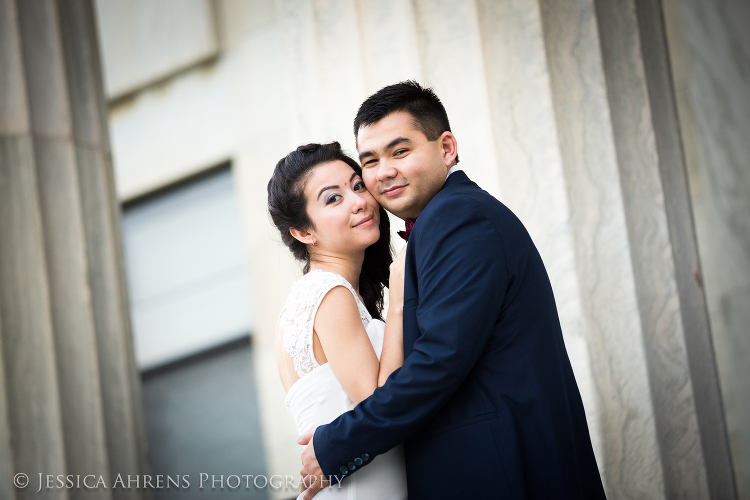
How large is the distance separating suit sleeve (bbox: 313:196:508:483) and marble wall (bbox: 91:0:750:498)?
1.12 metres

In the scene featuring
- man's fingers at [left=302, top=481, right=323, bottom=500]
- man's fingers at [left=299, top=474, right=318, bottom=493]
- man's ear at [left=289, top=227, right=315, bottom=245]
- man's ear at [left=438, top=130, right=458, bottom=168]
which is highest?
man's ear at [left=438, top=130, right=458, bottom=168]

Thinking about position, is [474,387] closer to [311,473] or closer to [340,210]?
[311,473]

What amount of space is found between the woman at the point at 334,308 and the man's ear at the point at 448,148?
1.13ft

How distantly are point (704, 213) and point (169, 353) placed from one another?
3738 millimetres

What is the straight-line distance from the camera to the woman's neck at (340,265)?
2.30 metres

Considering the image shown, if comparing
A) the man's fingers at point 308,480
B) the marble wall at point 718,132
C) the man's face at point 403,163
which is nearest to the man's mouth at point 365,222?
the man's face at point 403,163

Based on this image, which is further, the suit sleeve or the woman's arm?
the woman's arm

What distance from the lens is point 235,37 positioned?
4250mm

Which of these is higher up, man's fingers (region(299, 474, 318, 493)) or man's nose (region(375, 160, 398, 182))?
man's nose (region(375, 160, 398, 182))

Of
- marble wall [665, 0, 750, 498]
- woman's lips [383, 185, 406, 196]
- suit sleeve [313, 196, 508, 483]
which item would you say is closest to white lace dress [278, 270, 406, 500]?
suit sleeve [313, 196, 508, 483]

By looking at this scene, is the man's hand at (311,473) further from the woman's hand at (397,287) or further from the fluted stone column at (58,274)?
the fluted stone column at (58,274)

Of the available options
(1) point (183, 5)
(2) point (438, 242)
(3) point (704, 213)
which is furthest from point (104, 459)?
(3) point (704, 213)

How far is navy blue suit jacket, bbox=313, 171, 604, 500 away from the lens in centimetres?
160

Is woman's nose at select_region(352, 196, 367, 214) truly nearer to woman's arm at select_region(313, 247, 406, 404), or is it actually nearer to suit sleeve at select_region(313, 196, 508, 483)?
woman's arm at select_region(313, 247, 406, 404)
